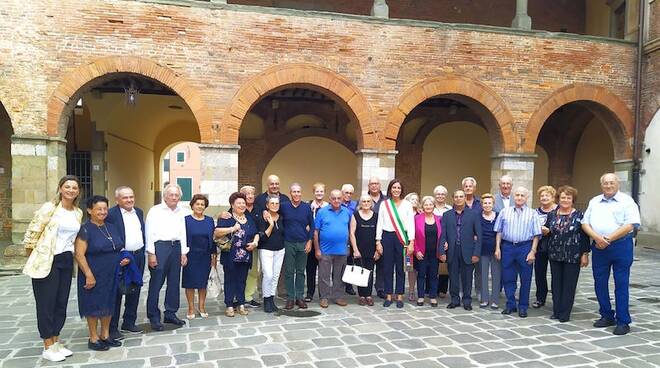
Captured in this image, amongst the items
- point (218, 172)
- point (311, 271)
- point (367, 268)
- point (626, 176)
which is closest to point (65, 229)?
point (311, 271)

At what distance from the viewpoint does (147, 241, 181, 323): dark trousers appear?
5223mm

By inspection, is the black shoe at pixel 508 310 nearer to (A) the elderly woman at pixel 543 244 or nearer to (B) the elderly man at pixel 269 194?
(A) the elderly woman at pixel 543 244

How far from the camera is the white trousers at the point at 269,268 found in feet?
19.4

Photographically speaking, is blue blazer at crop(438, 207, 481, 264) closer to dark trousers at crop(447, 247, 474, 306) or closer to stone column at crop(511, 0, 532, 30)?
dark trousers at crop(447, 247, 474, 306)

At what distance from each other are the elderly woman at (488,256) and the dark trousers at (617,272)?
1.17 meters

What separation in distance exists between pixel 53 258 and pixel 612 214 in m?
5.88

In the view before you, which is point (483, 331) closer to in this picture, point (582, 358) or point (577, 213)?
point (582, 358)

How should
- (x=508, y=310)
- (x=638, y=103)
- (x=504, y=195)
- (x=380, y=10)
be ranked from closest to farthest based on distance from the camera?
(x=508, y=310)
(x=504, y=195)
(x=380, y=10)
(x=638, y=103)

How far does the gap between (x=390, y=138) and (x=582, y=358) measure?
6.47 metres

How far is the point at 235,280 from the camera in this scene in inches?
230

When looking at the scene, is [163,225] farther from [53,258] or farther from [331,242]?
[331,242]

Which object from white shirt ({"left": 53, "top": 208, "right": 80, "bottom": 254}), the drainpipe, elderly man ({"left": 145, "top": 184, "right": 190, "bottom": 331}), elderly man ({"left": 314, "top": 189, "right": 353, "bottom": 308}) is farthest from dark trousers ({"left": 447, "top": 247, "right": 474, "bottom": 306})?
the drainpipe

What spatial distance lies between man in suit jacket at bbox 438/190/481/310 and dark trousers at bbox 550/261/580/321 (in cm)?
96

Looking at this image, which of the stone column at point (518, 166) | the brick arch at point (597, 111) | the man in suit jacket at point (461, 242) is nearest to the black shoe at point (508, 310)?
the man in suit jacket at point (461, 242)
